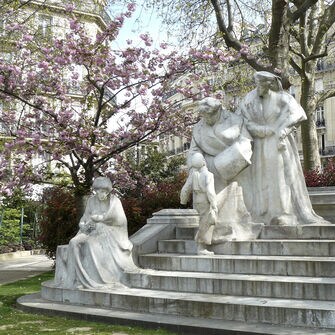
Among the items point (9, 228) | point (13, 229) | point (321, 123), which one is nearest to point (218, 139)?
point (13, 229)

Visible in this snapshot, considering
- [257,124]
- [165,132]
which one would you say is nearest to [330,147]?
[165,132]

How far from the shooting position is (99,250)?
7797 millimetres

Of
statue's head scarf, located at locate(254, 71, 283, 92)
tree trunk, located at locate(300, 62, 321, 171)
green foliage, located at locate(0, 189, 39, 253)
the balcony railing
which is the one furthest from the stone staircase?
the balcony railing

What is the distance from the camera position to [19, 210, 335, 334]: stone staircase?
18.6 feet

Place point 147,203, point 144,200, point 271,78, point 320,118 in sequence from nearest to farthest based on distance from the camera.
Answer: point 271,78
point 147,203
point 144,200
point 320,118

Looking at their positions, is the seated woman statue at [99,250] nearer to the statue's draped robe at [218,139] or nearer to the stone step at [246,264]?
the stone step at [246,264]

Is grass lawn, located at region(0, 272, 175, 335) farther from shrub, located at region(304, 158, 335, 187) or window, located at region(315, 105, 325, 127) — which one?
window, located at region(315, 105, 325, 127)

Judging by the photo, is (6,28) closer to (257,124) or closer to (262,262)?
(257,124)

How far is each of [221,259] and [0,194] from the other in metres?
6.42

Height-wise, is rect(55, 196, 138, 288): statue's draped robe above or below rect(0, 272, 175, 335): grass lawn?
above

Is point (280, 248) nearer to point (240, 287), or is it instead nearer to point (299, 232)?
point (299, 232)

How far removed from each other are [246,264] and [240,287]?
61cm

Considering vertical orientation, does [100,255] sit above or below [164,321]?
above

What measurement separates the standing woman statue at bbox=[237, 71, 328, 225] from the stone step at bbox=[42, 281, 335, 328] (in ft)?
6.88
